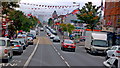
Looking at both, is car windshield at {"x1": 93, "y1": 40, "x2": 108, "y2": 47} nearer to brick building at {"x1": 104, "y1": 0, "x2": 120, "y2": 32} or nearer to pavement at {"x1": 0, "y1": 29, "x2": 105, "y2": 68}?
pavement at {"x1": 0, "y1": 29, "x2": 105, "y2": 68}

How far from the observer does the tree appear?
Result: 197ft

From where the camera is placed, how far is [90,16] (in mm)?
60219

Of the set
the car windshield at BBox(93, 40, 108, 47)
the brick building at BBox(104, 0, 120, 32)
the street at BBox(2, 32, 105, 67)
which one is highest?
the brick building at BBox(104, 0, 120, 32)

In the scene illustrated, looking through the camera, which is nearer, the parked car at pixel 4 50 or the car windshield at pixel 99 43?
the parked car at pixel 4 50

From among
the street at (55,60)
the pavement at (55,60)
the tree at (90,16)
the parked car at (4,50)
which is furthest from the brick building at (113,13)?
the parked car at (4,50)

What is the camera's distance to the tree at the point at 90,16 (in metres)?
59.9

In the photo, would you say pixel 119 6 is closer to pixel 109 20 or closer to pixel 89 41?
pixel 109 20

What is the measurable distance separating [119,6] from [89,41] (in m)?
13.2

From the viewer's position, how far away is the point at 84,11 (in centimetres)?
6481

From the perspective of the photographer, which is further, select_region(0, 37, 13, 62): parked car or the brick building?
the brick building

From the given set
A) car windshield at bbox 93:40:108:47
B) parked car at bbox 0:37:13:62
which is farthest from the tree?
parked car at bbox 0:37:13:62

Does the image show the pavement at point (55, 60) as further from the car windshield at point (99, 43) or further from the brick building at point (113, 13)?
the brick building at point (113, 13)

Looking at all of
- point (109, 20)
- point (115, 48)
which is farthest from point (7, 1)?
point (109, 20)

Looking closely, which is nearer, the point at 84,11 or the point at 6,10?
the point at 6,10
